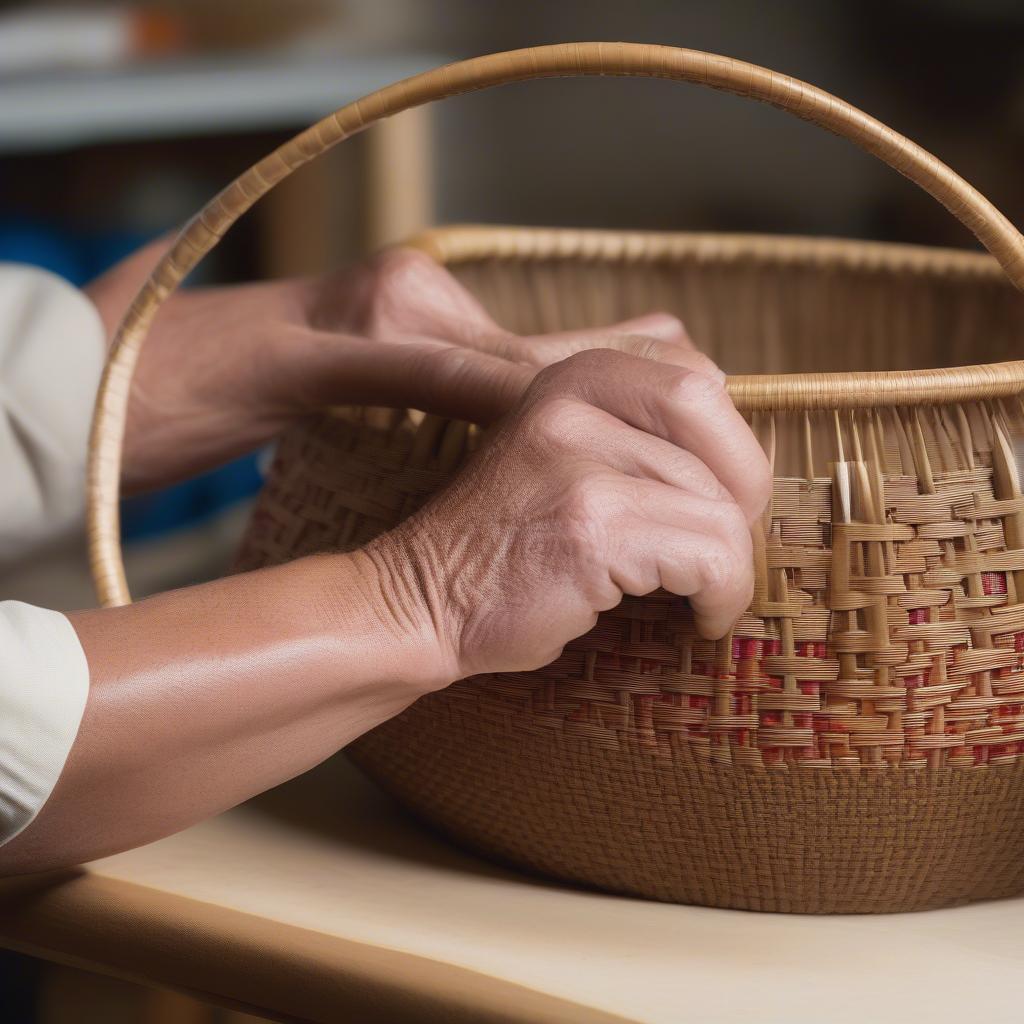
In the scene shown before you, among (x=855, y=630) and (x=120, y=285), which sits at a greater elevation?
(x=120, y=285)

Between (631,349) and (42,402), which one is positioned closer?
(631,349)

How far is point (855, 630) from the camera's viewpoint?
41 cm

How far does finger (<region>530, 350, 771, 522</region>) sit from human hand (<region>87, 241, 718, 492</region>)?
0.17 ft

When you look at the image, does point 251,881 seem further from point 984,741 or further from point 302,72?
point 302,72

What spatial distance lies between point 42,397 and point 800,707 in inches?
16.0

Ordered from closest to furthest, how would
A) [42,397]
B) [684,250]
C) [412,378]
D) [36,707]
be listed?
1. [36,707]
2. [412,378]
3. [42,397]
4. [684,250]

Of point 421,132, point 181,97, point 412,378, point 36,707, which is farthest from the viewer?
point 421,132

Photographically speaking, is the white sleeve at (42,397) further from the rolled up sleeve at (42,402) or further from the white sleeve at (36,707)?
the white sleeve at (36,707)

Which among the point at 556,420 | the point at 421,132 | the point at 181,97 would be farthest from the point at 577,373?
the point at 421,132

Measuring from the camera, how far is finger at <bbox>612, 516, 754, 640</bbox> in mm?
376

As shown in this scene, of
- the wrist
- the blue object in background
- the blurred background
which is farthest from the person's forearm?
the blue object in background

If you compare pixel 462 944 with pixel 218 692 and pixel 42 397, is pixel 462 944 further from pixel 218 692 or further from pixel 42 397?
pixel 42 397

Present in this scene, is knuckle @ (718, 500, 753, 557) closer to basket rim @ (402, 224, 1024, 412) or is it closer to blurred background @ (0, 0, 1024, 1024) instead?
basket rim @ (402, 224, 1024, 412)

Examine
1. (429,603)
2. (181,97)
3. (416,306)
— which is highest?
(181,97)
